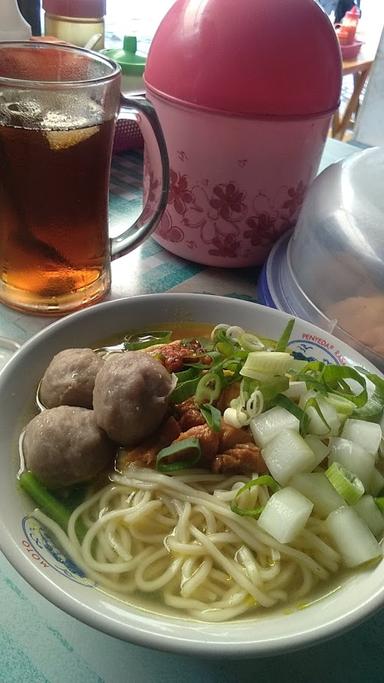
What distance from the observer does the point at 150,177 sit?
1354 mm

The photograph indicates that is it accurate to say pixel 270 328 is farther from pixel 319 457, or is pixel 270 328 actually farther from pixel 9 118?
pixel 9 118

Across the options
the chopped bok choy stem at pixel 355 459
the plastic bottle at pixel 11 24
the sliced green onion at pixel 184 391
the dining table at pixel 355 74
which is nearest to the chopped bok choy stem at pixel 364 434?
the chopped bok choy stem at pixel 355 459

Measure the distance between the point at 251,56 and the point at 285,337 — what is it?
0.55 metres

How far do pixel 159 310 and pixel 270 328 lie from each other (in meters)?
0.20

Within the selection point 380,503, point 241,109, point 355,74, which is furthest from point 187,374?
point 355,74

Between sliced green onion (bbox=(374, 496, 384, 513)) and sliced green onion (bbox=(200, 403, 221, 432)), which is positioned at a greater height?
sliced green onion (bbox=(200, 403, 221, 432))

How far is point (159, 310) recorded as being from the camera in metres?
1.09

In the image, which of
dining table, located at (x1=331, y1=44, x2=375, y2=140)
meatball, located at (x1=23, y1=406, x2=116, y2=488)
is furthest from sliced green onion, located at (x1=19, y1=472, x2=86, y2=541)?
dining table, located at (x1=331, y1=44, x2=375, y2=140)

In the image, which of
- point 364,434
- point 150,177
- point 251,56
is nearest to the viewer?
point 364,434

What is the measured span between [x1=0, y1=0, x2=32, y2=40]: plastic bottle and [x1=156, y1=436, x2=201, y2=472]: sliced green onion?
1.29 m

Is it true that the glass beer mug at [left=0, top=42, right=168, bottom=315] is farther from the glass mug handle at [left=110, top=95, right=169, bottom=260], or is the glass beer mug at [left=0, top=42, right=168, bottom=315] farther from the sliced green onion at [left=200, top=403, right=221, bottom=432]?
the sliced green onion at [left=200, top=403, right=221, bottom=432]

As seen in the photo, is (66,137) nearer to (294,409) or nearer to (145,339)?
(145,339)

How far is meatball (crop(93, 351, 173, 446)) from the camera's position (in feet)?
2.73

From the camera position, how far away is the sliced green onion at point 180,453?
86cm
